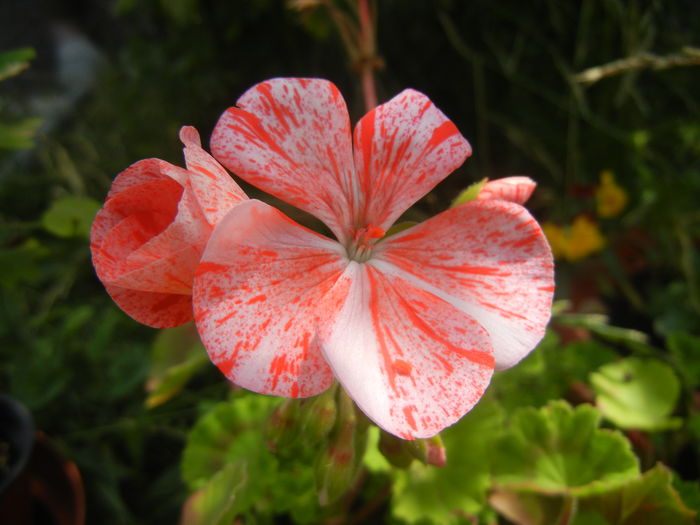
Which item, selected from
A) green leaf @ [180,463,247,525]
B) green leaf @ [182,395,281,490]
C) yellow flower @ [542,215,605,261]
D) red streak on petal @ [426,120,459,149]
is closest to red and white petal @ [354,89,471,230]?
red streak on petal @ [426,120,459,149]

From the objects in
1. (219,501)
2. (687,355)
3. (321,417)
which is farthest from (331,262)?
(687,355)

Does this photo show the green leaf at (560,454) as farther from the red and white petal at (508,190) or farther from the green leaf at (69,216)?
the green leaf at (69,216)

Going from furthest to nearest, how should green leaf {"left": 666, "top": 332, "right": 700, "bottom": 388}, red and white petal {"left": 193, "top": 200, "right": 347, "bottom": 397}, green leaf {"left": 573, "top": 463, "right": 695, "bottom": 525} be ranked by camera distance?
green leaf {"left": 666, "top": 332, "right": 700, "bottom": 388} < green leaf {"left": 573, "top": 463, "right": 695, "bottom": 525} < red and white petal {"left": 193, "top": 200, "right": 347, "bottom": 397}

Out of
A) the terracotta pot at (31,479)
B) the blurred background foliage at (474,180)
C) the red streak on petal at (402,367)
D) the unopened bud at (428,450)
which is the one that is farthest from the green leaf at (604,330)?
the terracotta pot at (31,479)

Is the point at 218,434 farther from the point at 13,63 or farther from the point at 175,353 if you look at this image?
the point at 13,63

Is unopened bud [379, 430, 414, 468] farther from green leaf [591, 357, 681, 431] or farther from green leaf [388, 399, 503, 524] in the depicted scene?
green leaf [591, 357, 681, 431]
